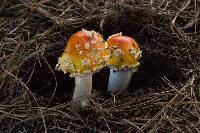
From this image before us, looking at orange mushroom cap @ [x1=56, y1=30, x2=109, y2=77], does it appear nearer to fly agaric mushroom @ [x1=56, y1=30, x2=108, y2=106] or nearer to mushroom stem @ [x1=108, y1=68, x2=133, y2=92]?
fly agaric mushroom @ [x1=56, y1=30, x2=108, y2=106]

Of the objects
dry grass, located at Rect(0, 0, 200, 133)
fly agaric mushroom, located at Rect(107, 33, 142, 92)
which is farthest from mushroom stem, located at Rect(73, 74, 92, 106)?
fly agaric mushroom, located at Rect(107, 33, 142, 92)

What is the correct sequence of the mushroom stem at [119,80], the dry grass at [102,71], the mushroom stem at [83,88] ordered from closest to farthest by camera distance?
1. the dry grass at [102,71]
2. the mushroom stem at [83,88]
3. the mushroom stem at [119,80]

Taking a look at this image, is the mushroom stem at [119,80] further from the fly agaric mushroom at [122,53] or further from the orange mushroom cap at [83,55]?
the orange mushroom cap at [83,55]

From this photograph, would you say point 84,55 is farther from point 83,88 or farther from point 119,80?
point 119,80

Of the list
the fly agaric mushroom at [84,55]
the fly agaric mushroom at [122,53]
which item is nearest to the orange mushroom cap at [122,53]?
the fly agaric mushroom at [122,53]

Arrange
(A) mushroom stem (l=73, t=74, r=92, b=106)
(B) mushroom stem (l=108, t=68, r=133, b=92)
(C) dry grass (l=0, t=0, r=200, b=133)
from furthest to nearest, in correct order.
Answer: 1. (B) mushroom stem (l=108, t=68, r=133, b=92)
2. (A) mushroom stem (l=73, t=74, r=92, b=106)
3. (C) dry grass (l=0, t=0, r=200, b=133)
